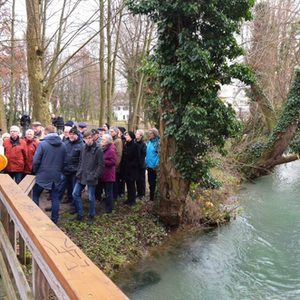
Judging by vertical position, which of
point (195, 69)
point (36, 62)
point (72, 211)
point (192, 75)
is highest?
point (36, 62)

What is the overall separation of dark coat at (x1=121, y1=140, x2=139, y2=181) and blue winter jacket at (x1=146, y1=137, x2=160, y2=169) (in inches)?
31.5

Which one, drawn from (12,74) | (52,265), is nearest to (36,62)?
(52,265)

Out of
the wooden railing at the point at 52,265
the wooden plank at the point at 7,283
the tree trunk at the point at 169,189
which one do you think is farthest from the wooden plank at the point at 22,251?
the tree trunk at the point at 169,189

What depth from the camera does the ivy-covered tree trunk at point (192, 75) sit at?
24.6ft

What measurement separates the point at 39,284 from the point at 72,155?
545 centimetres

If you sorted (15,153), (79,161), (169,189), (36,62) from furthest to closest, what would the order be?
(36,62)
(169,189)
(79,161)
(15,153)

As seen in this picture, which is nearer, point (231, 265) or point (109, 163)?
point (109, 163)

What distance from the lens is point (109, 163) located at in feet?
24.1

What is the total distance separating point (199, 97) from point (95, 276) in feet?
22.0

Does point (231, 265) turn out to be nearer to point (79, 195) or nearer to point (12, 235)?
point (79, 195)

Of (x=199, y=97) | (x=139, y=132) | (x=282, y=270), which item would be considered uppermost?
(x=199, y=97)

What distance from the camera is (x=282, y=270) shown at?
7.50 meters

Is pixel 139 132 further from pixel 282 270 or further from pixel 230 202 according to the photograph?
pixel 230 202

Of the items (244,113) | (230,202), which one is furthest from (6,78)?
(230,202)
